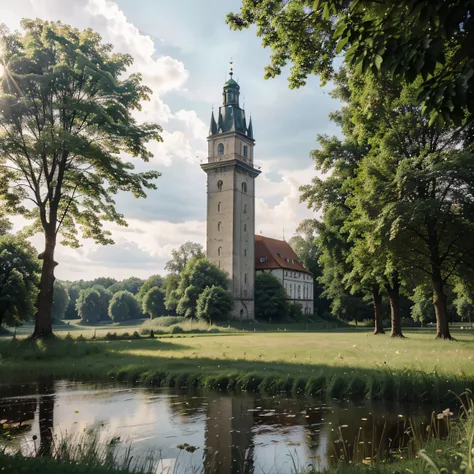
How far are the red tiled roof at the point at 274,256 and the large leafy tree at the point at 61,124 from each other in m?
68.4

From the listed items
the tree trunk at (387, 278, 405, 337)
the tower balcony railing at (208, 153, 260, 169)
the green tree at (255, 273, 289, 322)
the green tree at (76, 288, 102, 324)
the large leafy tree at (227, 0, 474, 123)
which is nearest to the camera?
the large leafy tree at (227, 0, 474, 123)

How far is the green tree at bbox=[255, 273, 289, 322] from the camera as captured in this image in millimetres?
81500

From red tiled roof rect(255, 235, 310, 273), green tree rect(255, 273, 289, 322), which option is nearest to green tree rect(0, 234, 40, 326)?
green tree rect(255, 273, 289, 322)

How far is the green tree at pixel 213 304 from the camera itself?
65.8 metres

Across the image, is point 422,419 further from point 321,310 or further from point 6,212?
point 321,310

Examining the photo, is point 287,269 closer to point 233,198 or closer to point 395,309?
point 233,198

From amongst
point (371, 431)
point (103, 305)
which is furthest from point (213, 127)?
point (371, 431)

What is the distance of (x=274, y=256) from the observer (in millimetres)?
99438

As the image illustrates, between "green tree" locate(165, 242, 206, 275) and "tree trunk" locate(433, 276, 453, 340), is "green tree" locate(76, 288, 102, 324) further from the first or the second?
"tree trunk" locate(433, 276, 453, 340)

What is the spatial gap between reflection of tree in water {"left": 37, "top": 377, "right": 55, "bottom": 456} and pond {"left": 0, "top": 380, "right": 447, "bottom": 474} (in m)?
0.03

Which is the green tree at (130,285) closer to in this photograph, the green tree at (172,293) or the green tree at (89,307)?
the green tree at (89,307)

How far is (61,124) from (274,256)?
73.5 metres

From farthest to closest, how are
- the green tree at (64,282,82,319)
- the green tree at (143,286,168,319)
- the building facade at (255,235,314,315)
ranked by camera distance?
the green tree at (64,282,82,319) → the building facade at (255,235,314,315) → the green tree at (143,286,168,319)

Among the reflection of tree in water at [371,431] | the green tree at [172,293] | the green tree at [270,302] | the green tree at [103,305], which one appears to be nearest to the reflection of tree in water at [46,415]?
the reflection of tree in water at [371,431]
